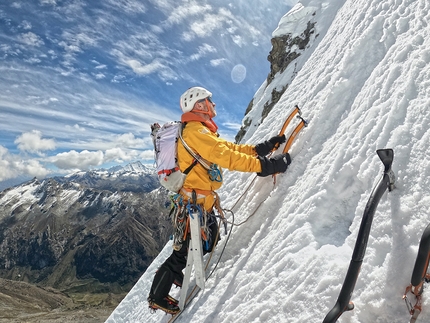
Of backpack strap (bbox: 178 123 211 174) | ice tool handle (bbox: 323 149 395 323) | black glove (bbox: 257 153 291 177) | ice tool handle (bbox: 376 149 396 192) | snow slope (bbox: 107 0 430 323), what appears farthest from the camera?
backpack strap (bbox: 178 123 211 174)

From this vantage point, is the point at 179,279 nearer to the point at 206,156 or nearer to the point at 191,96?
the point at 206,156

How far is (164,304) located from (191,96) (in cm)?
385

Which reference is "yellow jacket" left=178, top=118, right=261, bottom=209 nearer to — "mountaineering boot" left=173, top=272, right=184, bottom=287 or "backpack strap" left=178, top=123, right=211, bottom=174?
"backpack strap" left=178, top=123, right=211, bottom=174

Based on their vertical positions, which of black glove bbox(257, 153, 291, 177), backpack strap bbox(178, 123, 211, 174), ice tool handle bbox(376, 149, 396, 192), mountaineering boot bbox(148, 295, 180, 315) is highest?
black glove bbox(257, 153, 291, 177)

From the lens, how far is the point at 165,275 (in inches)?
216

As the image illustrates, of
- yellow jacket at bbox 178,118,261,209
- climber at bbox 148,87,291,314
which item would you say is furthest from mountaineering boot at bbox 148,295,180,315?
yellow jacket at bbox 178,118,261,209

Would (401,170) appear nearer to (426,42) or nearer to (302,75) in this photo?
(426,42)

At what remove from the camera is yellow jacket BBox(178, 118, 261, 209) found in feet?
16.3

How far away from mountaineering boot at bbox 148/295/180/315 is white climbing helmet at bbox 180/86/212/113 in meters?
3.48

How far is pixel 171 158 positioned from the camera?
5.52 metres

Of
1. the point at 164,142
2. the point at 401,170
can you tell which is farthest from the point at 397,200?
the point at 164,142

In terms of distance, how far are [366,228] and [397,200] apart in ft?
2.64

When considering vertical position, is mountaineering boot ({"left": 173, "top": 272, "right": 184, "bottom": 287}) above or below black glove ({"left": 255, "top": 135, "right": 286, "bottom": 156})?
below

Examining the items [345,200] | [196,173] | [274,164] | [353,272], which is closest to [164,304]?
[196,173]
